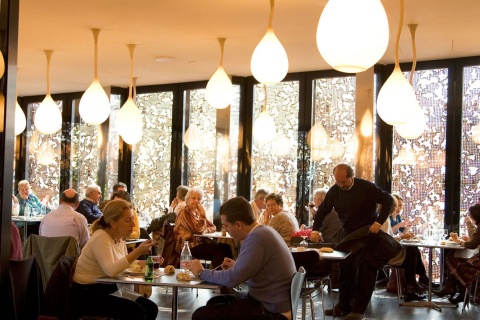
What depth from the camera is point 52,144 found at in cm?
1495

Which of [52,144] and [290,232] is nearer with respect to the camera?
[290,232]

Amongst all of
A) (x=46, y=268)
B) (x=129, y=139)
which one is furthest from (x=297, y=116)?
(x=46, y=268)

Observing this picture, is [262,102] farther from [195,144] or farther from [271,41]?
[271,41]

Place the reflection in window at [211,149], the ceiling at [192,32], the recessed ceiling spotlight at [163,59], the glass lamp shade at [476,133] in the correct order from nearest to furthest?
1. the ceiling at [192,32]
2. the glass lamp shade at [476,133]
3. the recessed ceiling spotlight at [163,59]
4. the reflection in window at [211,149]

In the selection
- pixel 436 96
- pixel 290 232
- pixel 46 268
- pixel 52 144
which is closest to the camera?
pixel 46 268

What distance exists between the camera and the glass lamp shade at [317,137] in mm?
11703

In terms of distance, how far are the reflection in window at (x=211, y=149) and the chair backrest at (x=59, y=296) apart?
25.2 ft

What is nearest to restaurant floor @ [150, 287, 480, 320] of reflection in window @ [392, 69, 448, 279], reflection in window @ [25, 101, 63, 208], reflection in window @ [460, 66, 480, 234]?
reflection in window @ [392, 69, 448, 279]

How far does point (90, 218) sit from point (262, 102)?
379cm

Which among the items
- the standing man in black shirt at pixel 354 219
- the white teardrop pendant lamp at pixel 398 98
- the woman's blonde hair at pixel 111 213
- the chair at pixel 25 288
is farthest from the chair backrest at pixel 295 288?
the white teardrop pendant lamp at pixel 398 98

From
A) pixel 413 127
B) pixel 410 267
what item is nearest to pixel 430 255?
pixel 410 267

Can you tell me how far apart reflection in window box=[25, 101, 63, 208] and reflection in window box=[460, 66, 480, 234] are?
25.7 feet

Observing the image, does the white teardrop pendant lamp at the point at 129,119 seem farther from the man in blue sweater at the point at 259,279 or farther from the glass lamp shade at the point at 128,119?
the man in blue sweater at the point at 259,279

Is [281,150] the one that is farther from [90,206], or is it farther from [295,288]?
[295,288]
